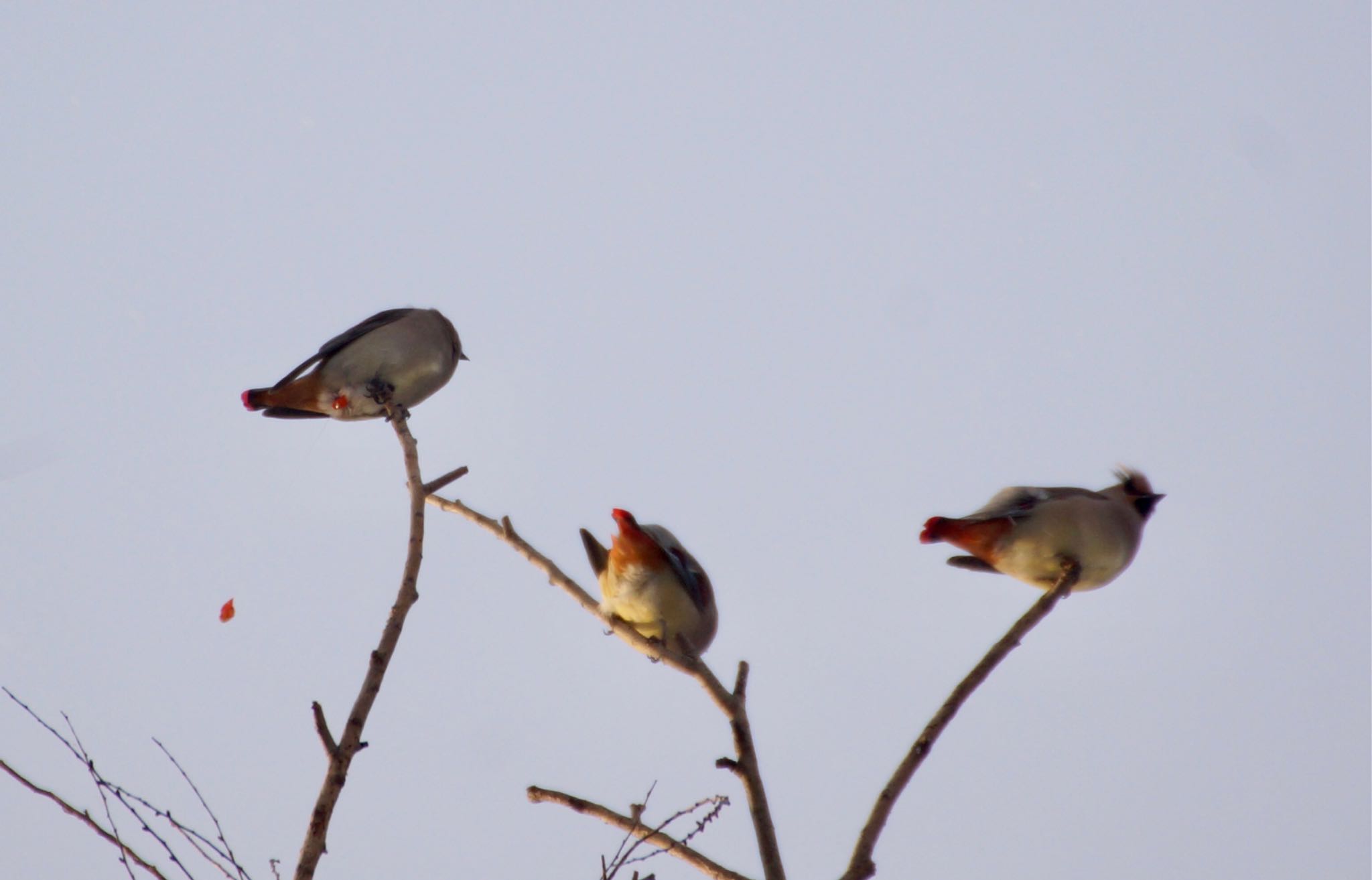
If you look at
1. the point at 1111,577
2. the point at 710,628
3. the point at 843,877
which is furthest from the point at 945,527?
the point at 843,877

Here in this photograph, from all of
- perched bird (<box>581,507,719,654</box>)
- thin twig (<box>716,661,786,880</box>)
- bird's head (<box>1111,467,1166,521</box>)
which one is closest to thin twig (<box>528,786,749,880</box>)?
thin twig (<box>716,661,786,880</box>)

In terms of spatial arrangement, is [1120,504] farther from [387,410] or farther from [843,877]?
[387,410]

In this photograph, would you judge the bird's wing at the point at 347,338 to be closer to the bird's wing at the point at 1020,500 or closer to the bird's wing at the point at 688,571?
the bird's wing at the point at 688,571

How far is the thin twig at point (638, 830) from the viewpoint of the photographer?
3.36m

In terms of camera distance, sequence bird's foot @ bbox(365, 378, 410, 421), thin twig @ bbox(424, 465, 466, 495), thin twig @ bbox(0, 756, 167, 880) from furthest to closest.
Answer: bird's foot @ bbox(365, 378, 410, 421), thin twig @ bbox(424, 465, 466, 495), thin twig @ bbox(0, 756, 167, 880)

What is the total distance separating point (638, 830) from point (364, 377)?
9.91 ft

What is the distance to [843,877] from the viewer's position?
10.2 ft

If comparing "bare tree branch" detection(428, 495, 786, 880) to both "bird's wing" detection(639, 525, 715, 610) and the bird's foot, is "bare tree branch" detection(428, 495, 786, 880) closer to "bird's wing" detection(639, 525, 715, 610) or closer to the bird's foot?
"bird's wing" detection(639, 525, 715, 610)

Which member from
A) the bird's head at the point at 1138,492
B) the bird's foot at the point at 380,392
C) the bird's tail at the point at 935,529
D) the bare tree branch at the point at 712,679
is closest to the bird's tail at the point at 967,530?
the bird's tail at the point at 935,529

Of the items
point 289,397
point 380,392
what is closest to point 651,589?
point 380,392

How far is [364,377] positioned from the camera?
5.78 metres

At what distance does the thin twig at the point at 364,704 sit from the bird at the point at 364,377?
6.09ft

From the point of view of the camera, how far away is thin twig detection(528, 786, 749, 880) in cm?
336

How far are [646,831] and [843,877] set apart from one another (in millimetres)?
541
